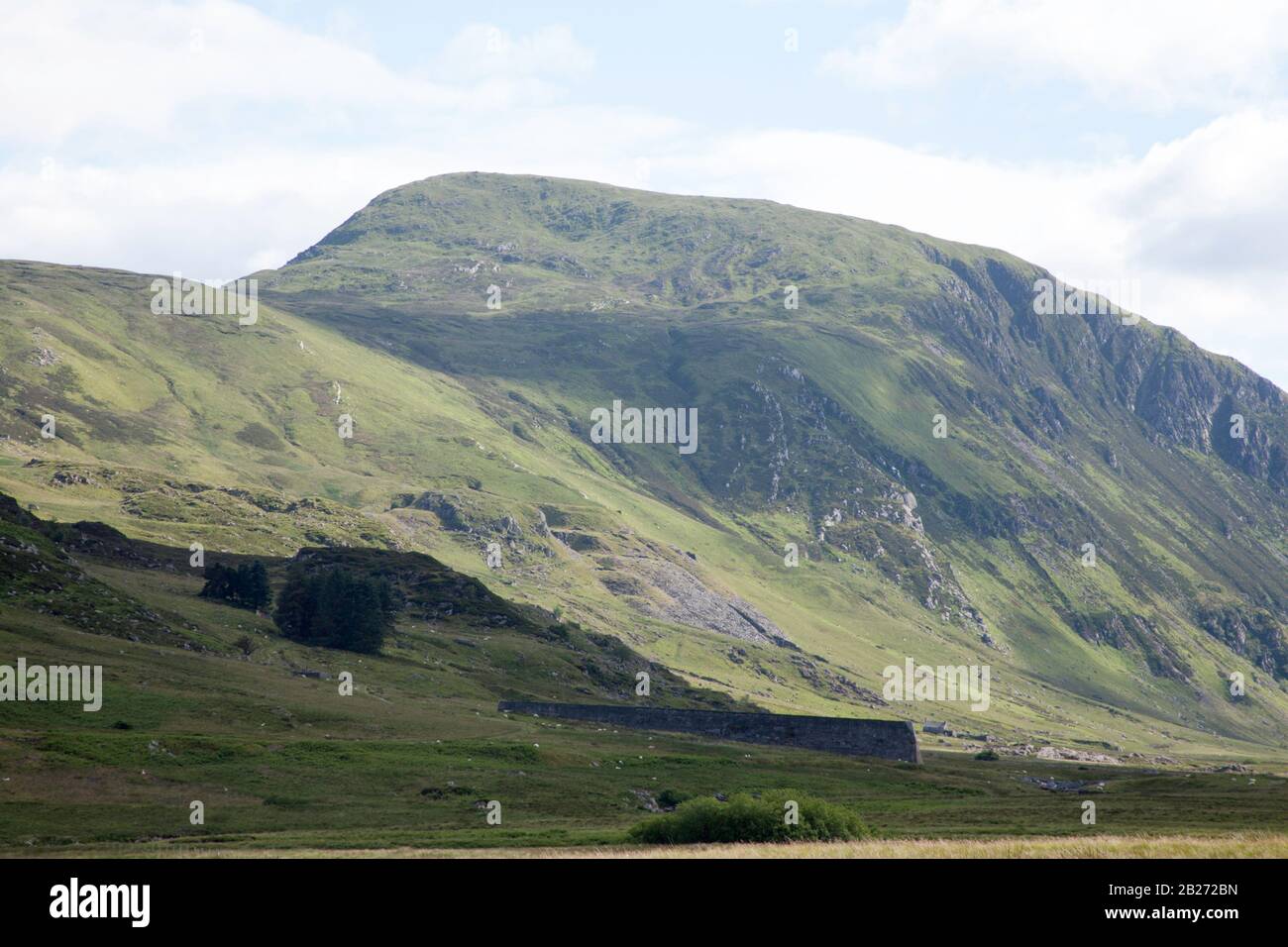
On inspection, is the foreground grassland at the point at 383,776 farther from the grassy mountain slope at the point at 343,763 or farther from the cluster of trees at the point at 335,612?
the cluster of trees at the point at 335,612

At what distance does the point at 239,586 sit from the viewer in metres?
151

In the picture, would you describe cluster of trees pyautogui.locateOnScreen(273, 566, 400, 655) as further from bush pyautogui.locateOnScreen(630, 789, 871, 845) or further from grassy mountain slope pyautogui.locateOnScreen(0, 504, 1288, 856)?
bush pyautogui.locateOnScreen(630, 789, 871, 845)

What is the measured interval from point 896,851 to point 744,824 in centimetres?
1319

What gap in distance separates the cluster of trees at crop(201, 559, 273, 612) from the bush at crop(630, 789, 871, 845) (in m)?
104

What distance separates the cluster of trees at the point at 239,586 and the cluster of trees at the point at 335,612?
3781mm

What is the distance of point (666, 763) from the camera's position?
96500 mm

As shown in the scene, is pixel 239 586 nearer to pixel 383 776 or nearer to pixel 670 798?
pixel 383 776

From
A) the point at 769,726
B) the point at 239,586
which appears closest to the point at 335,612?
the point at 239,586
